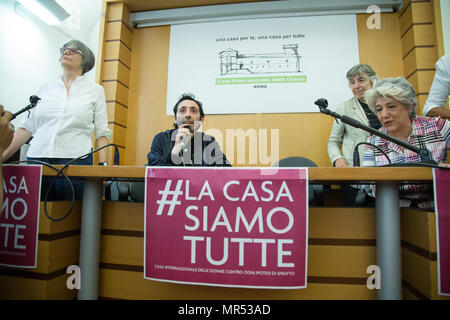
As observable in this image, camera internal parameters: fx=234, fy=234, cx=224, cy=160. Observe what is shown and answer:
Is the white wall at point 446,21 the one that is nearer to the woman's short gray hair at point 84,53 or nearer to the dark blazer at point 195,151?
the dark blazer at point 195,151

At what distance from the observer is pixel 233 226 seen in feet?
2.62

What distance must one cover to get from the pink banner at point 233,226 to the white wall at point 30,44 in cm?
261

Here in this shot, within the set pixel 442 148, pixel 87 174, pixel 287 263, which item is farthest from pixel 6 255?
pixel 442 148

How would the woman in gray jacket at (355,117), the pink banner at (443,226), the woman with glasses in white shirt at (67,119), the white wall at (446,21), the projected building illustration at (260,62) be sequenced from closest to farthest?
the pink banner at (443,226), the woman with glasses in white shirt at (67,119), the woman in gray jacket at (355,117), the white wall at (446,21), the projected building illustration at (260,62)

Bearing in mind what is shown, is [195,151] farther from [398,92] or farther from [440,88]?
[440,88]

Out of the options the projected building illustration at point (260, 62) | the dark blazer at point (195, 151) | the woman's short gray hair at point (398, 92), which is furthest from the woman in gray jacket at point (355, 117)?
the dark blazer at point (195, 151)

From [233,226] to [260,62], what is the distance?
201cm

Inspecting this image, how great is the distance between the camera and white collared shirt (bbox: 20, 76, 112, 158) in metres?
1.32

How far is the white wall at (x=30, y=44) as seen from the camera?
251 centimetres

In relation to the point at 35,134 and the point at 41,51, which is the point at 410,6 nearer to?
the point at 35,134

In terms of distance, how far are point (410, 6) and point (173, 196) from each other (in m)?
2.72

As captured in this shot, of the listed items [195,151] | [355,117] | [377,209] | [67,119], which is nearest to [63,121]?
[67,119]

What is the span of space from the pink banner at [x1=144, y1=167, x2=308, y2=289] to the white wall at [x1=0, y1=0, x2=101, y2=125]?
2612 millimetres
